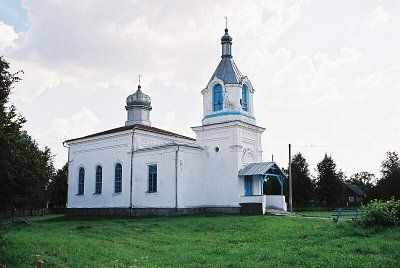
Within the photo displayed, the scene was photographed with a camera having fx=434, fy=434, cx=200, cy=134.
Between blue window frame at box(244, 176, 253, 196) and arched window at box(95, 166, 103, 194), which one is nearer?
blue window frame at box(244, 176, 253, 196)

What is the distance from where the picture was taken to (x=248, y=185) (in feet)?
90.8

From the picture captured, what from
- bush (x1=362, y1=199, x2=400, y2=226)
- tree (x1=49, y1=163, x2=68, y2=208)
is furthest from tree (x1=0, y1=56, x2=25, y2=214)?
tree (x1=49, y1=163, x2=68, y2=208)

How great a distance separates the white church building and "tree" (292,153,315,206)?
15.0 meters

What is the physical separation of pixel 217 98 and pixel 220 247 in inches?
620

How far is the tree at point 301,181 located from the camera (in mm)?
43500

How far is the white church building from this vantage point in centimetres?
2730

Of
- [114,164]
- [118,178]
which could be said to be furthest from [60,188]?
[118,178]

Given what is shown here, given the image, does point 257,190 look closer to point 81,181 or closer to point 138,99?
point 138,99

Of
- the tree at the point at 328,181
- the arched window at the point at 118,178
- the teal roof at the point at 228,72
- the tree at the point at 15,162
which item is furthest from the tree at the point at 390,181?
the tree at the point at 15,162

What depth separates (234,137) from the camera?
27469 mm

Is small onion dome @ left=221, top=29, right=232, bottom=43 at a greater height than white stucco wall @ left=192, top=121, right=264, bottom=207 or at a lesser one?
greater

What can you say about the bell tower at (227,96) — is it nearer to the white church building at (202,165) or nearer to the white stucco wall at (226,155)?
the white church building at (202,165)

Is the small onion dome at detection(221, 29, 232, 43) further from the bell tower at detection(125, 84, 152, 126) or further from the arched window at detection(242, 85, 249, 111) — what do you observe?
the bell tower at detection(125, 84, 152, 126)

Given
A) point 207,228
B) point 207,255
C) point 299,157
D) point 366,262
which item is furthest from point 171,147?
point 299,157
